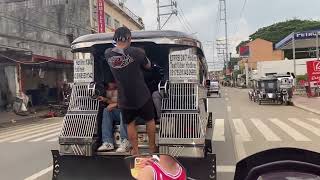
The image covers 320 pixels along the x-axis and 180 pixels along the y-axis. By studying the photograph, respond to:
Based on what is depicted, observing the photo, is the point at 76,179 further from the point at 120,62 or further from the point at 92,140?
the point at 120,62

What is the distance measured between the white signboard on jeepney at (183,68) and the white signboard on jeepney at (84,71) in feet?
4.33

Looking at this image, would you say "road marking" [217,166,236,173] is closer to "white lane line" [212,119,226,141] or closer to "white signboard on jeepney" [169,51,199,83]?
"white signboard on jeepney" [169,51,199,83]

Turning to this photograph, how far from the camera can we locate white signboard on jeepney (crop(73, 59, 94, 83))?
299 inches

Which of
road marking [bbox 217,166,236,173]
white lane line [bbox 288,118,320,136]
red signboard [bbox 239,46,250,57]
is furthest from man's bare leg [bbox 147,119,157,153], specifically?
red signboard [bbox 239,46,250,57]

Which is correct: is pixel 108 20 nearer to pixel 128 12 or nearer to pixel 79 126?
pixel 128 12

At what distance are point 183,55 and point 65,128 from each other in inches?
81.1

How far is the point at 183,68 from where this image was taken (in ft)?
23.2

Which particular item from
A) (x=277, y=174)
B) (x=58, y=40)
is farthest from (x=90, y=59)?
(x=58, y=40)

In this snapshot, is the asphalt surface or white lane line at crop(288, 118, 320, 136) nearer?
the asphalt surface

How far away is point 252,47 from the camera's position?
300 ft

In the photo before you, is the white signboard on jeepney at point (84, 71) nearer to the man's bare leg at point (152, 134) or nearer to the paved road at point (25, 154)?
the man's bare leg at point (152, 134)

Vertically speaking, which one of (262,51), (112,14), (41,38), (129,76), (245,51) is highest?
(112,14)

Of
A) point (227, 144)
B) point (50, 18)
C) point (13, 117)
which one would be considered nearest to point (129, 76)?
point (227, 144)

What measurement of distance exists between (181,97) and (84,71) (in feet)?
5.31
